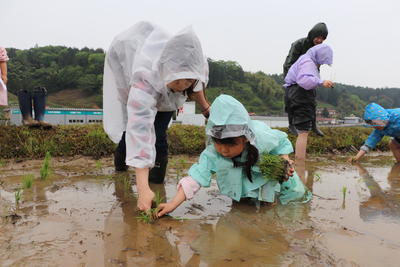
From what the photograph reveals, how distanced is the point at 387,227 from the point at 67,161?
3.54 metres

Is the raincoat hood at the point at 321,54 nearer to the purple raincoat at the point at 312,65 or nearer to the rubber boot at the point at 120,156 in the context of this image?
the purple raincoat at the point at 312,65

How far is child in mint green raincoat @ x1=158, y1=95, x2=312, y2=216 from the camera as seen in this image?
225cm

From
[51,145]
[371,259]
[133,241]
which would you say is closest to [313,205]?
[371,259]

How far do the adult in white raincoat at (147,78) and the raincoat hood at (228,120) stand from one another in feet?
0.78

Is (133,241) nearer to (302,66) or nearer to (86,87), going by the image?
(302,66)

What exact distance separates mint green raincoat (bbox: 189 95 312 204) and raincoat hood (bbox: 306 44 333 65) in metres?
2.10

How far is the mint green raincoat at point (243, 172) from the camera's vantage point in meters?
2.33

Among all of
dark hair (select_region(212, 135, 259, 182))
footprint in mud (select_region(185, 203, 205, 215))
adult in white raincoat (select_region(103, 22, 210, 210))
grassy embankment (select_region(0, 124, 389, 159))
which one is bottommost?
footprint in mud (select_region(185, 203, 205, 215))

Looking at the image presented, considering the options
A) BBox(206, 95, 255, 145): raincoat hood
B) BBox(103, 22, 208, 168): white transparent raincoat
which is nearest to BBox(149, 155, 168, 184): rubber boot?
BBox(103, 22, 208, 168): white transparent raincoat

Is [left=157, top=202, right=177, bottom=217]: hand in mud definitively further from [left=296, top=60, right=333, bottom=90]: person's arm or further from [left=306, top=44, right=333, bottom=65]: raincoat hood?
[left=306, top=44, right=333, bottom=65]: raincoat hood

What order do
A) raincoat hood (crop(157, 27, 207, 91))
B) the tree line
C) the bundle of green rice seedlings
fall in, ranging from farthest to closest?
the tree line < the bundle of green rice seedlings < raincoat hood (crop(157, 27, 207, 91))

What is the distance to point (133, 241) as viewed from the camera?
182 cm

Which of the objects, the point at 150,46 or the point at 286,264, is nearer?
the point at 286,264

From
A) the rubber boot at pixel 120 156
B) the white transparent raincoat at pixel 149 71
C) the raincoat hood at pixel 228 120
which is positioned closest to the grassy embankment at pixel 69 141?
the rubber boot at pixel 120 156
